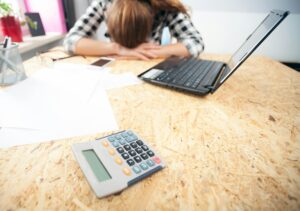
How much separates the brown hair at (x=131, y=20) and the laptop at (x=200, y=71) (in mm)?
201

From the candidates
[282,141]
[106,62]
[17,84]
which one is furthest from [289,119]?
[17,84]

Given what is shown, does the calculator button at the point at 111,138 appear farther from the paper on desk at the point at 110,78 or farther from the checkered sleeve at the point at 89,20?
the checkered sleeve at the point at 89,20

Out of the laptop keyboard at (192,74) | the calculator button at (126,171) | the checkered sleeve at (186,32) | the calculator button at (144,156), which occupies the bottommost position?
the laptop keyboard at (192,74)

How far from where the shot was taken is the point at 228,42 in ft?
5.32

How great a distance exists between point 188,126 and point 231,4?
138 centimetres

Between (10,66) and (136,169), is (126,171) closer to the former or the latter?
(136,169)

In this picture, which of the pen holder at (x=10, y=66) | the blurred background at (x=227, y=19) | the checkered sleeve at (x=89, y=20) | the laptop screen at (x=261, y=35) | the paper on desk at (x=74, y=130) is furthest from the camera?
the blurred background at (x=227, y=19)

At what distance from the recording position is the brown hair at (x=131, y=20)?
0.84 metres

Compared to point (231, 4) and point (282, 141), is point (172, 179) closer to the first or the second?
point (282, 141)

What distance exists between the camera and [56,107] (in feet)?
1.66

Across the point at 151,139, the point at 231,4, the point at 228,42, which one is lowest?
the point at 228,42

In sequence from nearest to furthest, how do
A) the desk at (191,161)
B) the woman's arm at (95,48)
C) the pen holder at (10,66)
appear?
1. the desk at (191,161)
2. the pen holder at (10,66)
3. the woman's arm at (95,48)

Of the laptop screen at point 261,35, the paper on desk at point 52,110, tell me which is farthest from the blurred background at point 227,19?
the paper on desk at point 52,110

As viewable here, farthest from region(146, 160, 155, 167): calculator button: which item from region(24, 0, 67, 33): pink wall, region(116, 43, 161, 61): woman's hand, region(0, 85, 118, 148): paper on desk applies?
region(24, 0, 67, 33): pink wall
